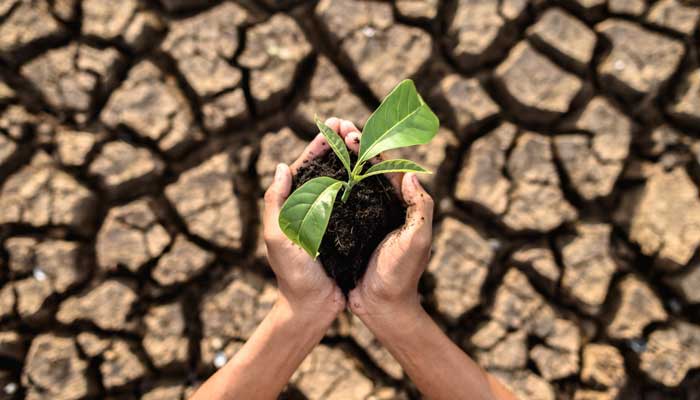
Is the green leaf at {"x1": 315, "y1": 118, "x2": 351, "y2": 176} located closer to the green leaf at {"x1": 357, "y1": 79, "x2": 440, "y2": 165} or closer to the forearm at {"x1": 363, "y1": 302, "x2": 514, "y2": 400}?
the green leaf at {"x1": 357, "y1": 79, "x2": 440, "y2": 165}

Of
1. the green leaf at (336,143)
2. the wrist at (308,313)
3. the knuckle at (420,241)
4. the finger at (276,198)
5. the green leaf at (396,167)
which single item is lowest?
the wrist at (308,313)

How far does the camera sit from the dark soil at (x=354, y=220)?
4.57ft

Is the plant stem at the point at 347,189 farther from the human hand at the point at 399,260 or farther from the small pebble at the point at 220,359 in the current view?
the small pebble at the point at 220,359

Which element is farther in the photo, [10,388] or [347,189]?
[10,388]

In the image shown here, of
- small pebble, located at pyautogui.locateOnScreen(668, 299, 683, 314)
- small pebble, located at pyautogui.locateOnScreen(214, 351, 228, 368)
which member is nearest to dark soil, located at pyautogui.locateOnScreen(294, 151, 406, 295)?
small pebble, located at pyautogui.locateOnScreen(214, 351, 228, 368)

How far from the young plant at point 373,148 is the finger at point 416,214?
178 mm

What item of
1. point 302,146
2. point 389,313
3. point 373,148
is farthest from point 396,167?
point 302,146

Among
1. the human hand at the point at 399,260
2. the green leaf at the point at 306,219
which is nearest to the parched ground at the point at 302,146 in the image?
the human hand at the point at 399,260

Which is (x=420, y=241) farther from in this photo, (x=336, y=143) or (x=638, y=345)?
(x=638, y=345)

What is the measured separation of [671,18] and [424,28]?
0.97m

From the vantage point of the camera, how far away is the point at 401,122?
1234mm

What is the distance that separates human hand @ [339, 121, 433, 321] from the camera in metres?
1.41

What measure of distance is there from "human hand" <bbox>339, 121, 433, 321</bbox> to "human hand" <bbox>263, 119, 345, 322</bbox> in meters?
0.08

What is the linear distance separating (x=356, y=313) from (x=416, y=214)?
1.23 feet
